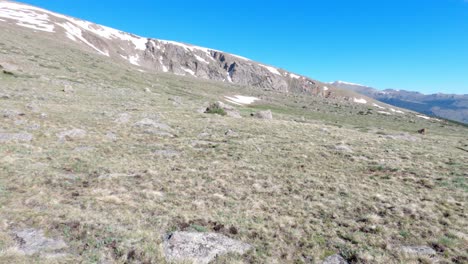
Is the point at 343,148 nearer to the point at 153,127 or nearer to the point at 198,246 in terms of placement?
the point at 153,127

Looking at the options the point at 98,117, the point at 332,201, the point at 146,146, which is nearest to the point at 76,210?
the point at 146,146

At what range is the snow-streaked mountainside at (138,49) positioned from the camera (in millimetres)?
116344

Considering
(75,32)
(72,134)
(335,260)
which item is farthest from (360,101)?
(335,260)

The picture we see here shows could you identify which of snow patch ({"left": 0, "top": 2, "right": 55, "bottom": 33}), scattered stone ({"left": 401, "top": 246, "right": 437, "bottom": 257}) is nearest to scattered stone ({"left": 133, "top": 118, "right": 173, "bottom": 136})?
scattered stone ({"left": 401, "top": 246, "right": 437, "bottom": 257})

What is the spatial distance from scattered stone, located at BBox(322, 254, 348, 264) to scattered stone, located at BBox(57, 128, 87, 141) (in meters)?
17.2

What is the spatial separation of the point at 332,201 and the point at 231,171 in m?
5.76

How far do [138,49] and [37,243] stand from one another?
563ft

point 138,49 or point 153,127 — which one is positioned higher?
point 138,49

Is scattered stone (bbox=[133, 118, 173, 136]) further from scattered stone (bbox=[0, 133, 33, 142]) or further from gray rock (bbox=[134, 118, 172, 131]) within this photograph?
scattered stone (bbox=[0, 133, 33, 142])

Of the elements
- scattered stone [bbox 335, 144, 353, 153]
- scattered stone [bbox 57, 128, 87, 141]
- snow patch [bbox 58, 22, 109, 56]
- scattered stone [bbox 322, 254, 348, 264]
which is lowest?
scattered stone [bbox 322, 254, 348, 264]

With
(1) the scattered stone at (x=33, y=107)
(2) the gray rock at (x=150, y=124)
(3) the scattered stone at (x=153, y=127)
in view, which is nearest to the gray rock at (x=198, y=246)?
(3) the scattered stone at (x=153, y=127)

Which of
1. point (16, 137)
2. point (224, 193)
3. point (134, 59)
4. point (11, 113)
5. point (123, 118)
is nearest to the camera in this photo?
point (224, 193)

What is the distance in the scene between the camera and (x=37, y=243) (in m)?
7.88

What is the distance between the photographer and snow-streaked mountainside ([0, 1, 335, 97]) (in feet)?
382
